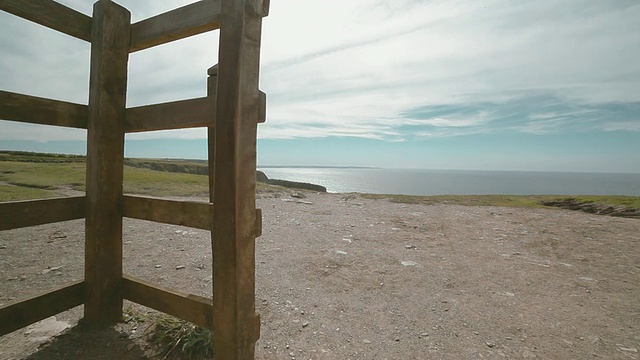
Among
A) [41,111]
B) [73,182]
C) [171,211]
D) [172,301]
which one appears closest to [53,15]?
[41,111]

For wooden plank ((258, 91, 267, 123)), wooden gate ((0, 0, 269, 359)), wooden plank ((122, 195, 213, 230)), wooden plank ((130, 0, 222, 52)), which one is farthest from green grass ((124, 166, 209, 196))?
wooden plank ((258, 91, 267, 123))

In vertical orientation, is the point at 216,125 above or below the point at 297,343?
above

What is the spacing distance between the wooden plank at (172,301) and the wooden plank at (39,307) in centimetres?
40

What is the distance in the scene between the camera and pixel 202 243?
5.95 meters

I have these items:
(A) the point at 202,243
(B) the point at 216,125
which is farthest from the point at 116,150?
(A) the point at 202,243

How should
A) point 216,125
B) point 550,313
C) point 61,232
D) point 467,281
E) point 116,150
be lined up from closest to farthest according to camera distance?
point 216,125 → point 116,150 → point 550,313 → point 467,281 → point 61,232

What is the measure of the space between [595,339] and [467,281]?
1574mm

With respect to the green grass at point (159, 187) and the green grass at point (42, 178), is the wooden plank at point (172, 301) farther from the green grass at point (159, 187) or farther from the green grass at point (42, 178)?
the green grass at point (42, 178)

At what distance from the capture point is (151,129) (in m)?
2.54

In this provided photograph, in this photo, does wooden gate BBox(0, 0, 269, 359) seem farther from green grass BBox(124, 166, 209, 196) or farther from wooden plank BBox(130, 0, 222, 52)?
green grass BBox(124, 166, 209, 196)

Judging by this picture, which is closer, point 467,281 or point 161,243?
point 467,281

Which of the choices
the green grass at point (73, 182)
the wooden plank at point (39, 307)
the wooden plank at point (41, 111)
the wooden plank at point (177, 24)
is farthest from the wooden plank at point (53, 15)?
the green grass at point (73, 182)

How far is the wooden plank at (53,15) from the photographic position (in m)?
2.17

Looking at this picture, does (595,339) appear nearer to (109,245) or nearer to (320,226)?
(109,245)
